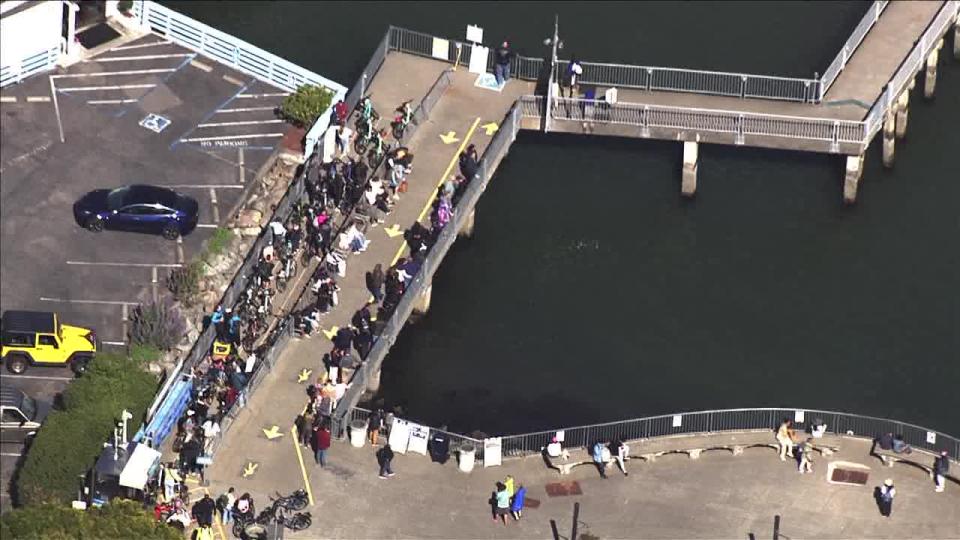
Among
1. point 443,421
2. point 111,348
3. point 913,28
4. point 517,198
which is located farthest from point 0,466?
point 913,28

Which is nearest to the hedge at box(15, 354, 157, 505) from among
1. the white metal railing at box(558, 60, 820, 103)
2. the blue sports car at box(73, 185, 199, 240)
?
the blue sports car at box(73, 185, 199, 240)

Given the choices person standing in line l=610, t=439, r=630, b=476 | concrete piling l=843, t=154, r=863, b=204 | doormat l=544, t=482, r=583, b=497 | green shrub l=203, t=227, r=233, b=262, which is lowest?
doormat l=544, t=482, r=583, b=497

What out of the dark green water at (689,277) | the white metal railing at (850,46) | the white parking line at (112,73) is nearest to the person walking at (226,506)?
the dark green water at (689,277)

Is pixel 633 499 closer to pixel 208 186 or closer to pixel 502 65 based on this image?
pixel 502 65

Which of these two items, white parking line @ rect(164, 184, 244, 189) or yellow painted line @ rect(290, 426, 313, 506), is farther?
white parking line @ rect(164, 184, 244, 189)

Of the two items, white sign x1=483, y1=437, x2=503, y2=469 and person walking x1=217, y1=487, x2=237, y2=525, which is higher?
white sign x1=483, y1=437, x2=503, y2=469

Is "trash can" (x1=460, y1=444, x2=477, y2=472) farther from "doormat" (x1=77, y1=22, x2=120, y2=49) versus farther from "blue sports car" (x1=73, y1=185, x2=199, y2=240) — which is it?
"doormat" (x1=77, y1=22, x2=120, y2=49)

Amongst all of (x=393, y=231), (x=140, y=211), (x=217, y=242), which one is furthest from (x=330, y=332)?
(x=140, y=211)
